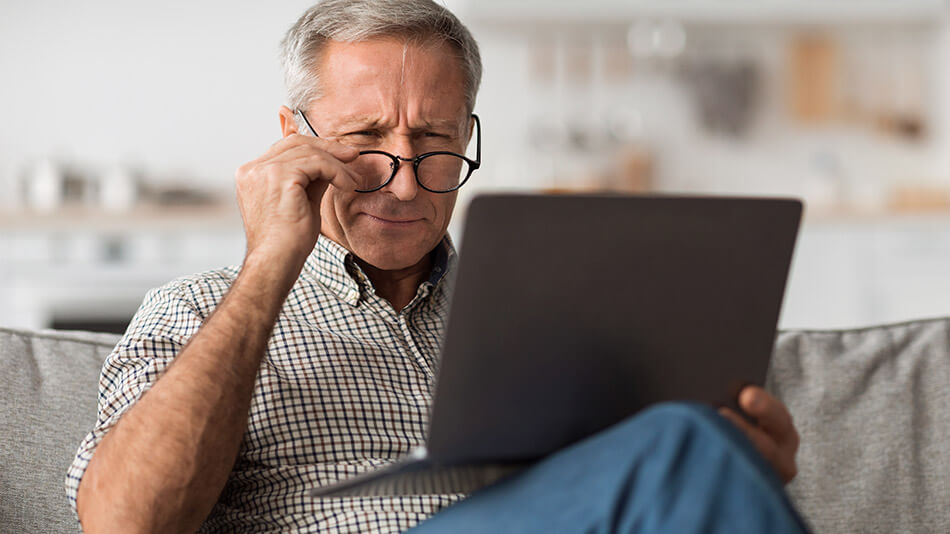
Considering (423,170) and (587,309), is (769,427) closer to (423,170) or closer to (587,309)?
(587,309)

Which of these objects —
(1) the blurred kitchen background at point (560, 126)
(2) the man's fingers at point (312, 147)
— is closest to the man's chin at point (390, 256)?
(2) the man's fingers at point (312, 147)

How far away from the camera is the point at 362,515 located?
3.84 ft

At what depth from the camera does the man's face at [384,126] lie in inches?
54.1

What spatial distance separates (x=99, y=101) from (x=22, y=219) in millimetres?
693

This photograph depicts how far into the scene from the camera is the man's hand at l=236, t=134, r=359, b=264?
1153 millimetres

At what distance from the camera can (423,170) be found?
1.41 m

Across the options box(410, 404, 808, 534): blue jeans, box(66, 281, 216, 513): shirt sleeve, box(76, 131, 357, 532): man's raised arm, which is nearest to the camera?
box(410, 404, 808, 534): blue jeans

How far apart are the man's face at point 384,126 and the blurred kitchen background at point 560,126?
97.1 inches

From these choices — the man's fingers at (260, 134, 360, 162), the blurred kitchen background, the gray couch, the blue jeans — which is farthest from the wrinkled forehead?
the blurred kitchen background

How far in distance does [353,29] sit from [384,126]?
0.15m

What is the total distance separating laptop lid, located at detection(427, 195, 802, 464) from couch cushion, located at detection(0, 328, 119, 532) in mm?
655

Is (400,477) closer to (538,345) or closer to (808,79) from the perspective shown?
(538,345)

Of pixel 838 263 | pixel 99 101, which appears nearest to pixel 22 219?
pixel 99 101

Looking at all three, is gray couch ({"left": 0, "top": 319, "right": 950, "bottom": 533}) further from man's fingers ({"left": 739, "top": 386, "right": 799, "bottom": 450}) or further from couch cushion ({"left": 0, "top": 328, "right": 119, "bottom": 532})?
man's fingers ({"left": 739, "top": 386, "right": 799, "bottom": 450})
